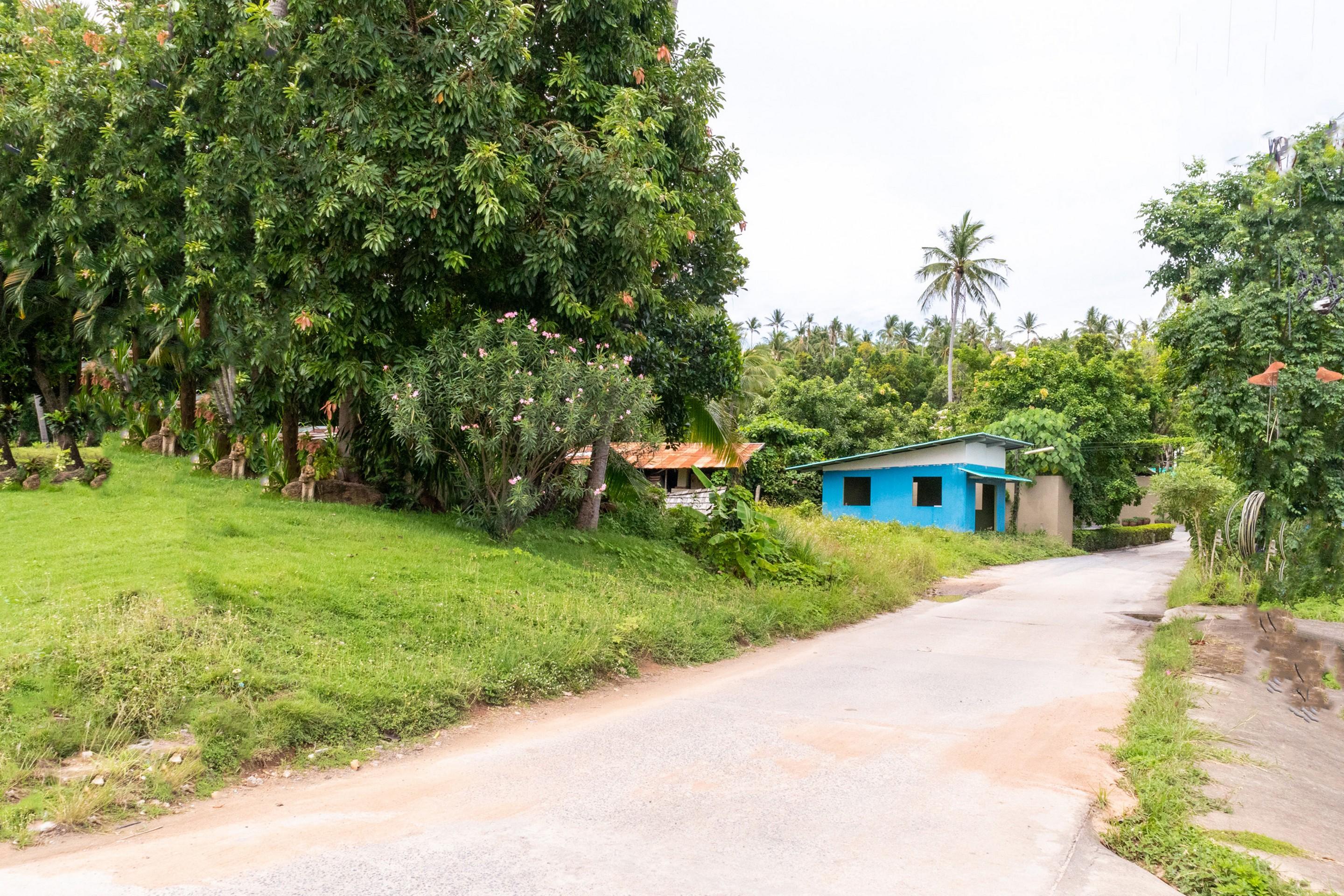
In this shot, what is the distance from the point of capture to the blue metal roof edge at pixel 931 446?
29.0m

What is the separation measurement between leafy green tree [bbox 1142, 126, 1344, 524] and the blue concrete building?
41.3 ft

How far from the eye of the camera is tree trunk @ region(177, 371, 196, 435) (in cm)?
1727

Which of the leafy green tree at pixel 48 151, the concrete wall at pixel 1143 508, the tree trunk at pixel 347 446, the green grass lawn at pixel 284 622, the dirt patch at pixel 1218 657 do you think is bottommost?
the dirt patch at pixel 1218 657

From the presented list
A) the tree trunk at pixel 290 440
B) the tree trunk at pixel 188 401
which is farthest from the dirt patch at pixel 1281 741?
the tree trunk at pixel 188 401

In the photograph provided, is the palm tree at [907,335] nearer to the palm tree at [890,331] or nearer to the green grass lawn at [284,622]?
the palm tree at [890,331]

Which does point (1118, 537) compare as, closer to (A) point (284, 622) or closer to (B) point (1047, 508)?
(B) point (1047, 508)

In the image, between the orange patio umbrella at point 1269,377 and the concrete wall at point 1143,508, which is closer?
the orange patio umbrella at point 1269,377

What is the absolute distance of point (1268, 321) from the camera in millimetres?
14852

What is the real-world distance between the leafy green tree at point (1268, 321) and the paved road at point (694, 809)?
908 cm

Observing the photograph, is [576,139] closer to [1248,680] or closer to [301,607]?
[301,607]

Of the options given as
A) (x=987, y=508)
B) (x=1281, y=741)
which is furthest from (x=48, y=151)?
(x=987, y=508)

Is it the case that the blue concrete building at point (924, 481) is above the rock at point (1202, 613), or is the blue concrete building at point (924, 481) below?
above

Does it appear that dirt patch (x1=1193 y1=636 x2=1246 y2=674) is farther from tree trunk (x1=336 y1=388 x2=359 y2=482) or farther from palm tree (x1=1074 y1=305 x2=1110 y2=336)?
palm tree (x1=1074 y1=305 x2=1110 y2=336)

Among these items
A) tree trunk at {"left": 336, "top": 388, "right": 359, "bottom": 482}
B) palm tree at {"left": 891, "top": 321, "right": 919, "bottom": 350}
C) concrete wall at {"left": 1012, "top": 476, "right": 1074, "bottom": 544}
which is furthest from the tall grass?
palm tree at {"left": 891, "top": 321, "right": 919, "bottom": 350}
